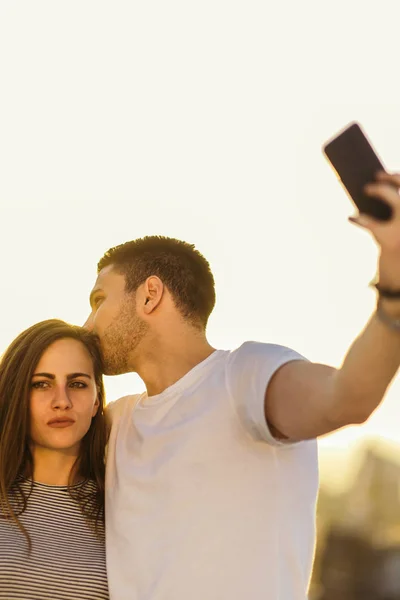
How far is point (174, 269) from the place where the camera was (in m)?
6.14

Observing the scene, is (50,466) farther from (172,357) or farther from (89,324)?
(172,357)

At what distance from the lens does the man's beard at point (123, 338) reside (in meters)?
6.02

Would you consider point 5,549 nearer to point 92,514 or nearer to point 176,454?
point 92,514

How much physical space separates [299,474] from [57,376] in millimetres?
1572

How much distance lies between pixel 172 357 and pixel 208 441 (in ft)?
2.32

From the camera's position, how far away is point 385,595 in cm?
5544

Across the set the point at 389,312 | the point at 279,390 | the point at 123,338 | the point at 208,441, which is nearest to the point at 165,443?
the point at 208,441

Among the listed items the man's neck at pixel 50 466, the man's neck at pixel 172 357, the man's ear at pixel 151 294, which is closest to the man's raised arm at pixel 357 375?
the man's neck at pixel 172 357

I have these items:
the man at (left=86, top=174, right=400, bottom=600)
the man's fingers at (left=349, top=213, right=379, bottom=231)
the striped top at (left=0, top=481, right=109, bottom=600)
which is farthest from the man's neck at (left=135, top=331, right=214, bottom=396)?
the man's fingers at (left=349, top=213, right=379, bottom=231)

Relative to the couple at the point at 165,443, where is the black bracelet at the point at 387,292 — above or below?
above

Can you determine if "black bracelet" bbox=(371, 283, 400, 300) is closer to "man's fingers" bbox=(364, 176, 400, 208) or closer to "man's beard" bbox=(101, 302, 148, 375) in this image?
"man's fingers" bbox=(364, 176, 400, 208)

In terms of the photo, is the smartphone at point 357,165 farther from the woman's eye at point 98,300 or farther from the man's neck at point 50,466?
the man's neck at point 50,466

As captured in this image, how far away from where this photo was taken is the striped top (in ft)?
18.9

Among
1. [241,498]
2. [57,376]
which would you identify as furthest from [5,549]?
[241,498]
